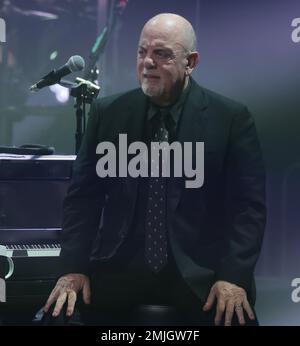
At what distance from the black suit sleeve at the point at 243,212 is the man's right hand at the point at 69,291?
1.30 feet

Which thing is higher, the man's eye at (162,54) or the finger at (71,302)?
the man's eye at (162,54)

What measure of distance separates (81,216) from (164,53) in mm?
546

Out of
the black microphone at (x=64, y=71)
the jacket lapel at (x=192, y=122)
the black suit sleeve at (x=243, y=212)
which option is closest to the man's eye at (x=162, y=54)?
the jacket lapel at (x=192, y=122)

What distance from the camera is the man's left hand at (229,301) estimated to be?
178 cm

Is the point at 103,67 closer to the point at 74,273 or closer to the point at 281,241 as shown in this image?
the point at 281,241

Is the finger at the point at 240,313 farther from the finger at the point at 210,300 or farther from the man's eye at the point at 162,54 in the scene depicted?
the man's eye at the point at 162,54

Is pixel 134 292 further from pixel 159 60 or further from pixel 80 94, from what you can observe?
pixel 80 94

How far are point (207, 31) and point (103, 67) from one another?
56cm

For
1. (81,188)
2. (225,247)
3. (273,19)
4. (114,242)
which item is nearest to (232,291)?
(225,247)

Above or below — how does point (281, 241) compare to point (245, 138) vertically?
below

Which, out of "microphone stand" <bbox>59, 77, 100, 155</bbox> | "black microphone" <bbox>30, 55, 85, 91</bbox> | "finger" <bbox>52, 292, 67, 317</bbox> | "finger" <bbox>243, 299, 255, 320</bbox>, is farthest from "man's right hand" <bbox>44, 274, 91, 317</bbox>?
"black microphone" <bbox>30, 55, 85, 91</bbox>

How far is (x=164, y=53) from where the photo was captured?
1.91 metres

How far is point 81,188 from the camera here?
188 cm

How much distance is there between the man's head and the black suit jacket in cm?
10
